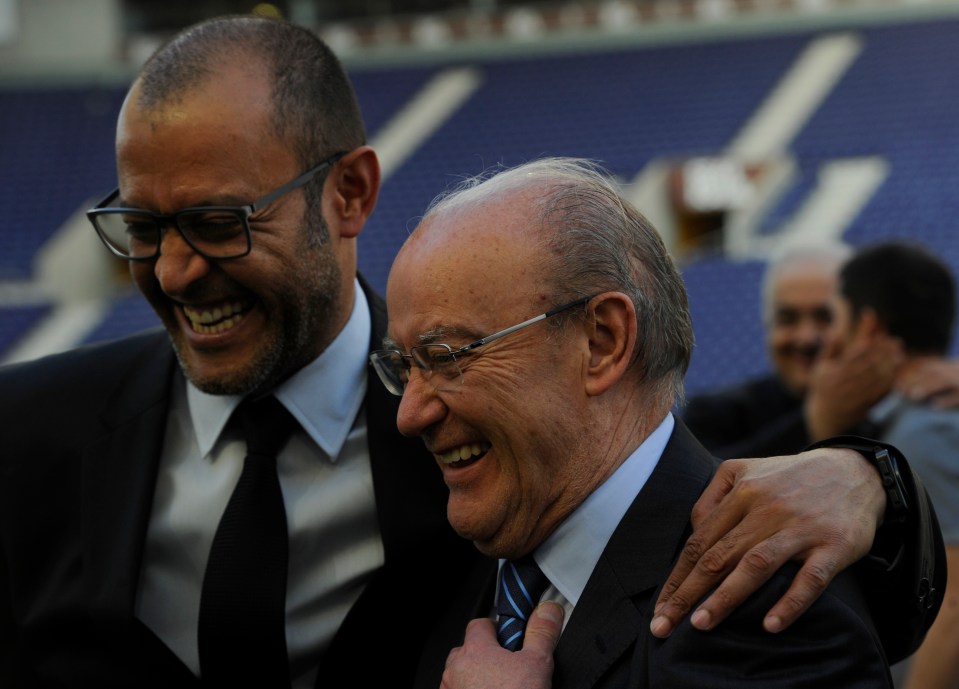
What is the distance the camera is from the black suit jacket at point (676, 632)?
147cm

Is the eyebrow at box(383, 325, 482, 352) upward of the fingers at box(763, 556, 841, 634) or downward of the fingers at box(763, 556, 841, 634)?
upward

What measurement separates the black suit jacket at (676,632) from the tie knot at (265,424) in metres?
0.45

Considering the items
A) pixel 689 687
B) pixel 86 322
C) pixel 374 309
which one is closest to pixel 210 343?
pixel 374 309

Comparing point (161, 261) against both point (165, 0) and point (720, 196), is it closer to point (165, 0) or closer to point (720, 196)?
point (720, 196)

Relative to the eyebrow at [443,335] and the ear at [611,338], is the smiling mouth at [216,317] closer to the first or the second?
the eyebrow at [443,335]

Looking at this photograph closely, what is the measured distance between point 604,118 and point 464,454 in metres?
14.5

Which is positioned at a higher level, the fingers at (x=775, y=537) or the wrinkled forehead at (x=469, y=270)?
the wrinkled forehead at (x=469, y=270)

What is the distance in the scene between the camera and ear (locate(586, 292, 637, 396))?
1749 millimetres

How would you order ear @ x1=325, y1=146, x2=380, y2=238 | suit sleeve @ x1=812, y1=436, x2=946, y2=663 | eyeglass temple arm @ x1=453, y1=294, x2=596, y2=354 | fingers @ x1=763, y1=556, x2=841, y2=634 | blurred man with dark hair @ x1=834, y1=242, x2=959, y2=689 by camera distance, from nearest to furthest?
fingers @ x1=763, y1=556, x2=841, y2=634 → suit sleeve @ x1=812, y1=436, x2=946, y2=663 → eyeglass temple arm @ x1=453, y1=294, x2=596, y2=354 → ear @ x1=325, y1=146, x2=380, y2=238 → blurred man with dark hair @ x1=834, y1=242, x2=959, y2=689

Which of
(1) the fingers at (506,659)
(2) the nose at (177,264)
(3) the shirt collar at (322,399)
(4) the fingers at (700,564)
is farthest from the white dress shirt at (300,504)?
(4) the fingers at (700,564)

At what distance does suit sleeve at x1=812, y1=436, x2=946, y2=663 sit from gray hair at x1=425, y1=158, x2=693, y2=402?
33cm

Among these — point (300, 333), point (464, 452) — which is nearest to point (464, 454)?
point (464, 452)

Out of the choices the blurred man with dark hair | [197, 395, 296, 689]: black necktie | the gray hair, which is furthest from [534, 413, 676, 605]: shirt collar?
the blurred man with dark hair

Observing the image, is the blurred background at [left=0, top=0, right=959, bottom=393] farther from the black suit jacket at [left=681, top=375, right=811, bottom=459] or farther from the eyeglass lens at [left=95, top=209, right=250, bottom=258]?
the eyeglass lens at [left=95, top=209, right=250, bottom=258]
